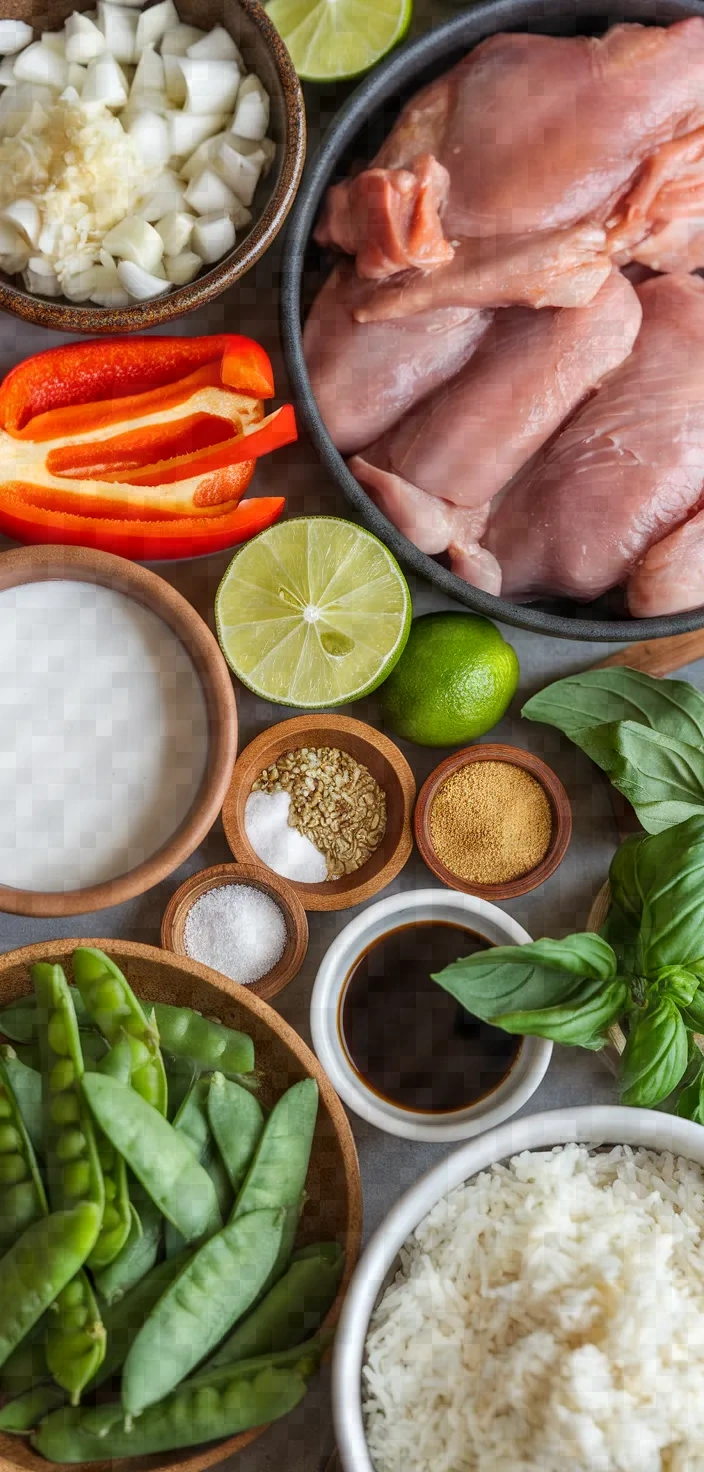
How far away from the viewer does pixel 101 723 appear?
1.50 meters

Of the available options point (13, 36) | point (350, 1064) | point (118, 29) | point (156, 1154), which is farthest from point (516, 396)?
point (156, 1154)

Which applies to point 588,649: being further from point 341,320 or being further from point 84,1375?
point 84,1375

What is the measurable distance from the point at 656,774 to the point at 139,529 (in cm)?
76

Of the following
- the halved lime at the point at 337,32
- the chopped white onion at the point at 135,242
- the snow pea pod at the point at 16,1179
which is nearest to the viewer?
the snow pea pod at the point at 16,1179

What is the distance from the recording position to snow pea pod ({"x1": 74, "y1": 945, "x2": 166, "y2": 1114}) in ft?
4.26

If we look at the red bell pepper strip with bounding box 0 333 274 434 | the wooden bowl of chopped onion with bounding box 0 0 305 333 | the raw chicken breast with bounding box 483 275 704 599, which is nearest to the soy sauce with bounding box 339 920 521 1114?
the raw chicken breast with bounding box 483 275 704 599

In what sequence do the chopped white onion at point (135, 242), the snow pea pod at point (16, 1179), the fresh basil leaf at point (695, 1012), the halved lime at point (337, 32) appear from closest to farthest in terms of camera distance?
the snow pea pod at point (16, 1179)
the fresh basil leaf at point (695, 1012)
the chopped white onion at point (135, 242)
the halved lime at point (337, 32)

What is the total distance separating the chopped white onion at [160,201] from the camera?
1516 mm

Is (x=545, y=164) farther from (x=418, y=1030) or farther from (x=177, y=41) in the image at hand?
(x=418, y=1030)

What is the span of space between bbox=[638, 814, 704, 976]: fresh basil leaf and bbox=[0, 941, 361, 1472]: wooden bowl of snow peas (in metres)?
0.43

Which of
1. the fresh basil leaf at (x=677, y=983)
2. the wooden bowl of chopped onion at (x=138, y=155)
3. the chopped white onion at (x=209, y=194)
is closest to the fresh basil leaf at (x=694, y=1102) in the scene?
the fresh basil leaf at (x=677, y=983)

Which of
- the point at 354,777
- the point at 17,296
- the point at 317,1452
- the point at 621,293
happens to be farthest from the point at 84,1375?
the point at 621,293

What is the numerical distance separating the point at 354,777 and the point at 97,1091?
2.00 ft

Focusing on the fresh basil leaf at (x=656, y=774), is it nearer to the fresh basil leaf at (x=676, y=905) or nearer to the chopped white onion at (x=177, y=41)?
the fresh basil leaf at (x=676, y=905)
